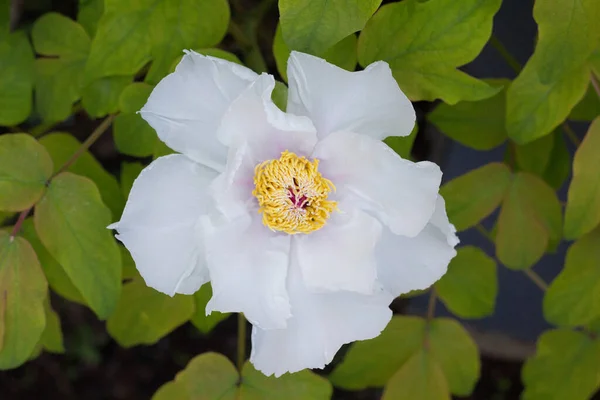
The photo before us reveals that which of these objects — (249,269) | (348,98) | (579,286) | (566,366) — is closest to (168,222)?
(249,269)

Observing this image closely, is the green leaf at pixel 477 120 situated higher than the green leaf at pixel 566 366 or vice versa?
the green leaf at pixel 477 120

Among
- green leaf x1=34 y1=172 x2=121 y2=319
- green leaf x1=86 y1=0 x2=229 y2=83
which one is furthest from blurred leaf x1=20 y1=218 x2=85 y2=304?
green leaf x1=86 y1=0 x2=229 y2=83

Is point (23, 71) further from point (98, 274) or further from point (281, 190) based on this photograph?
point (281, 190)

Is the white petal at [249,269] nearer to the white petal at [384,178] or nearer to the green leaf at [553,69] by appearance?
the white petal at [384,178]

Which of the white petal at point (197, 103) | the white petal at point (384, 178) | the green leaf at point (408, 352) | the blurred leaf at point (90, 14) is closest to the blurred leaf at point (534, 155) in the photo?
the green leaf at point (408, 352)

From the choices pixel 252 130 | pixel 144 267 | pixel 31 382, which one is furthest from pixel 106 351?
pixel 252 130
